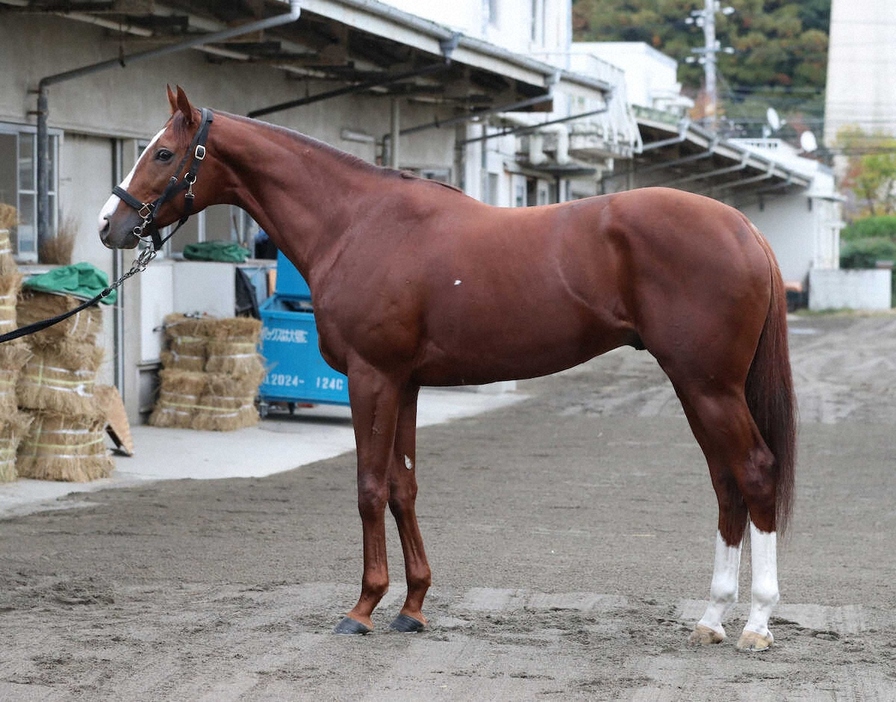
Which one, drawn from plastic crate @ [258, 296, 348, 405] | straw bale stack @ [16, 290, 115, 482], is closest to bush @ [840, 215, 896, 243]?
plastic crate @ [258, 296, 348, 405]

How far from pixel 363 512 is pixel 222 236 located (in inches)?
360

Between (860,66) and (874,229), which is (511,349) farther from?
(860,66)

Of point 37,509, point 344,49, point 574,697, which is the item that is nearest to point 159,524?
point 37,509

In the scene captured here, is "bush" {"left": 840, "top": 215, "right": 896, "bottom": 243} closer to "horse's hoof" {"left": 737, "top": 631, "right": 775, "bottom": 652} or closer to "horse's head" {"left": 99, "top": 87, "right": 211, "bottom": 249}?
"horse's hoof" {"left": 737, "top": 631, "right": 775, "bottom": 652}

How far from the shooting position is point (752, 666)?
4801 mm

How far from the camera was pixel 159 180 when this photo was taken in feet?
17.8

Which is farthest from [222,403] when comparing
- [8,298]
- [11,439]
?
[8,298]

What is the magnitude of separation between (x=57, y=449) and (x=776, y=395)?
5.72m

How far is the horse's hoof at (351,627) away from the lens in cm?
525

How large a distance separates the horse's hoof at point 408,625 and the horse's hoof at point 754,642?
1.25 meters

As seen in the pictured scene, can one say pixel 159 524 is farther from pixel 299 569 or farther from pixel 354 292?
pixel 354 292

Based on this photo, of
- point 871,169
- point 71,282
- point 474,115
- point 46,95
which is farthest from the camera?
point 871,169

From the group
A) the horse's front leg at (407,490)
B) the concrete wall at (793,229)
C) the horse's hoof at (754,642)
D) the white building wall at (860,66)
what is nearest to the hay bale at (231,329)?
the horse's front leg at (407,490)

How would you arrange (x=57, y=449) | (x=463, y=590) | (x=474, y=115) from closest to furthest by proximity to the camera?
(x=463, y=590) → (x=57, y=449) → (x=474, y=115)
